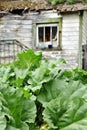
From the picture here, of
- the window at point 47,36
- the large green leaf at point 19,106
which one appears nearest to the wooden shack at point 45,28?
the window at point 47,36

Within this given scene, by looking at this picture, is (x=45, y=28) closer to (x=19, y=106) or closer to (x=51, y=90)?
(x=51, y=90)

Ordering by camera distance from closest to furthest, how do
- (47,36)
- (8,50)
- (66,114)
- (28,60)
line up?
(66,114), (28,60), (8,50), (47,36)

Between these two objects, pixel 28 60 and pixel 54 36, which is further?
pixel 54 36

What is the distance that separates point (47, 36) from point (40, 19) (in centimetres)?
45

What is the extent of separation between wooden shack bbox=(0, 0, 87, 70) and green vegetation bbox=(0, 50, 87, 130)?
7678 mm

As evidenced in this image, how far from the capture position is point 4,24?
30.7 ft

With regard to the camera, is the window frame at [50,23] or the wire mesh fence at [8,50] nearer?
the wire mesh fence at [8,50]

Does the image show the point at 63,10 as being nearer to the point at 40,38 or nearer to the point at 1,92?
the point at 40,38

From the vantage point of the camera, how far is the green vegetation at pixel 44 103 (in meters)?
0.98

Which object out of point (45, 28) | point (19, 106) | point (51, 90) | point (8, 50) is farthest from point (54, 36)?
point (19, 106)

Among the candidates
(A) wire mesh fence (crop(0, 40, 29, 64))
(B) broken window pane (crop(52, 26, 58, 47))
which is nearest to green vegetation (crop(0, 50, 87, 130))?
(A) wire mesh fence (crop(0, 40, 29, 64))

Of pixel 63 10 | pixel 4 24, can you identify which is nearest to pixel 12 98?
pixel 63 10

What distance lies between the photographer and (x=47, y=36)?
9281 millimetres

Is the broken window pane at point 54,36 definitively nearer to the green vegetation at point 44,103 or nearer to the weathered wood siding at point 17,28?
the weathered wood siding at point 17,28
